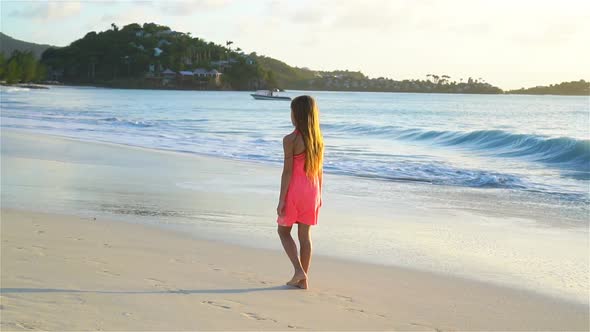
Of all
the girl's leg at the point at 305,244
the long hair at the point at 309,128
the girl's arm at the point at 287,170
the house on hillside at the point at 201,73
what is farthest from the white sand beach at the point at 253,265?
the house on hillside at the point at 201,73

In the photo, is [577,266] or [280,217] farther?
[577,266]

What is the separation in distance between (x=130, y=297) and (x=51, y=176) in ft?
25.0

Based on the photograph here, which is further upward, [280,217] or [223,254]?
[280,217]

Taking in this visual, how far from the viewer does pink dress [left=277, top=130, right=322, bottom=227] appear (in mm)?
5500

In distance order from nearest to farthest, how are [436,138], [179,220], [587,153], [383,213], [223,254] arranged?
[223,254] < [179,220] < [383,213] < [587,153] < [436,138]

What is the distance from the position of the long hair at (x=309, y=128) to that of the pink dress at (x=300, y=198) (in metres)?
0.05

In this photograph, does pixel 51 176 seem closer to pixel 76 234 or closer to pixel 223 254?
pixel 76 234

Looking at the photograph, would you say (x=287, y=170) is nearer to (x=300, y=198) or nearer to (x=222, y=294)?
(x=300, y=198)

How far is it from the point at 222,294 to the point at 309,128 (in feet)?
4.57

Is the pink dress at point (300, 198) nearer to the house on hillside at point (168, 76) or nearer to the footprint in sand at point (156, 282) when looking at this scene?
the footprint in sand at point (156, 282)

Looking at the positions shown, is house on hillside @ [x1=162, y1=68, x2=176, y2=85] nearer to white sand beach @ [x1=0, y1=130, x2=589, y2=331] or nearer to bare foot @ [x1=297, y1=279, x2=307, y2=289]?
white sand beach @ [x1=0, y1=130, x2=589, y2=331]

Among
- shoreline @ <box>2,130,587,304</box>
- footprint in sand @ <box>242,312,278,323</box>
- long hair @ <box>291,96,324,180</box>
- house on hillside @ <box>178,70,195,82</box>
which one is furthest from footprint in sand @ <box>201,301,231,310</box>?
house on hillside @ <box>178,70,195,82</box>

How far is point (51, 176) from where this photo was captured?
11734 millimetres

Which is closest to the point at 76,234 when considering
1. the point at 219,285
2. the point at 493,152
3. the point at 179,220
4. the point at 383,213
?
the point at 179,220
